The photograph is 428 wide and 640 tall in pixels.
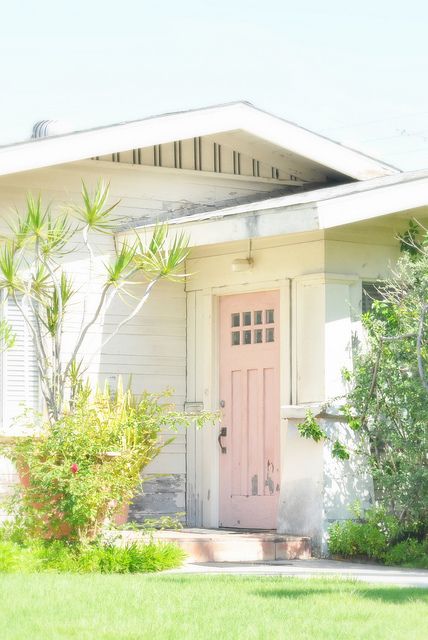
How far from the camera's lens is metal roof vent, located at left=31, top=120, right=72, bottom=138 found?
13.9 metres

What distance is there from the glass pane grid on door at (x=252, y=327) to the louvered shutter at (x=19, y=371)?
2105 mm

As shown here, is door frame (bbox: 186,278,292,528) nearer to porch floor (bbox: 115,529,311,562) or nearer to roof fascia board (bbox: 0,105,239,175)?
porch floor (bbox: 115,529,311,562)

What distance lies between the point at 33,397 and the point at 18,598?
15.6 ft

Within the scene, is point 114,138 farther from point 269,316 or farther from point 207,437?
point 207,437

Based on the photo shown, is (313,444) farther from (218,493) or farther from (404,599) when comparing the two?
(404,599)

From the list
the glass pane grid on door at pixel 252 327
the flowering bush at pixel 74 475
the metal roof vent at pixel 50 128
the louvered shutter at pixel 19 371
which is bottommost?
the flowering bush at pixel 74 475

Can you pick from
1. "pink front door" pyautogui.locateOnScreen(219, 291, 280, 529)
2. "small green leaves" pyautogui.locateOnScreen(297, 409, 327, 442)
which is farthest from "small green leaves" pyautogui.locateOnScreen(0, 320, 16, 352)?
"small green leaves" pyautogui.locateOnScreen(297, 409, 327, 442)

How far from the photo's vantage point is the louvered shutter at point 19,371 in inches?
476

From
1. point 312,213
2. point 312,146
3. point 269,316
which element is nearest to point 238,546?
point 269,316

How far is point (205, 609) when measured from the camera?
24.1 ft

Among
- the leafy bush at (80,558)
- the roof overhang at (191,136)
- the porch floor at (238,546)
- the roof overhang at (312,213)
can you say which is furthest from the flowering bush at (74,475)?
the roof overhang at (191,136)

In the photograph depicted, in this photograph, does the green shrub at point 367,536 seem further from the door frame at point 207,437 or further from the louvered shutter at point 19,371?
the louvered shutter at point 19,371

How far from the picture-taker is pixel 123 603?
7492 millimetres

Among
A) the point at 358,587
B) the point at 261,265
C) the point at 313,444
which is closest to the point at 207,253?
the point at 261,265
